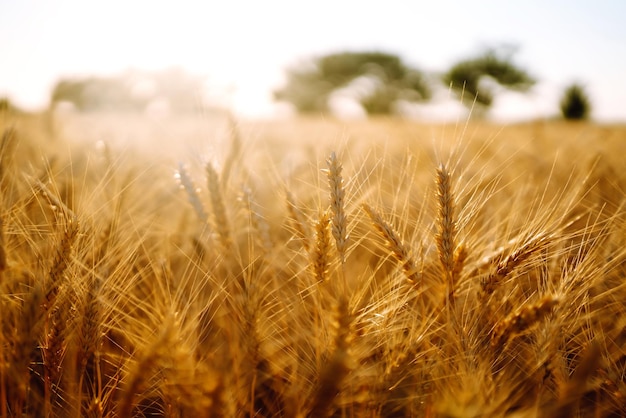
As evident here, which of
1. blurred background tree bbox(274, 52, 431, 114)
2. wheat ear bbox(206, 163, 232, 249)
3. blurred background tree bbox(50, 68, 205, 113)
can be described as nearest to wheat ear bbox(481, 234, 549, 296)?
wheat ear bbox(206, 163, 232, 249)

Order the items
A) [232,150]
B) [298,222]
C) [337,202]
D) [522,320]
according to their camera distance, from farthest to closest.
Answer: [232,150] < [298,222] < [337,202] < [522,320]

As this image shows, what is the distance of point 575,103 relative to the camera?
18.7 metres

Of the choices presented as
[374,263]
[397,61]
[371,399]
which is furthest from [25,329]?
[397,61]

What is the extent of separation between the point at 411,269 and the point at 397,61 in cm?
2985

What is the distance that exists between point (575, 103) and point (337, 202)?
2197cm

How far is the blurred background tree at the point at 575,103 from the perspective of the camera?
18.5m

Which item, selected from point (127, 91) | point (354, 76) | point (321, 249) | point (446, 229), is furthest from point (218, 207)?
point (354, 76)

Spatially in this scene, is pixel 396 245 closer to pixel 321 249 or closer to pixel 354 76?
pixel 321 249

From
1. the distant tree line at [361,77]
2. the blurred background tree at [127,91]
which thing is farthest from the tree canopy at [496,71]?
the blurred background tree at [127,91]

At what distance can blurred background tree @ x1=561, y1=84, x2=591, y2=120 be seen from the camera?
18547 millimetres

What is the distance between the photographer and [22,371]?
755 mm

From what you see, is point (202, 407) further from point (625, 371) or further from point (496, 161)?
point (496, 161)

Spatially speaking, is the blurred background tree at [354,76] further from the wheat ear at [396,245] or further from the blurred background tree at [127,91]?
the wheat ear at [396,245]

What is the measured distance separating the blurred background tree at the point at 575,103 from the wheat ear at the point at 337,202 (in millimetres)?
21376
